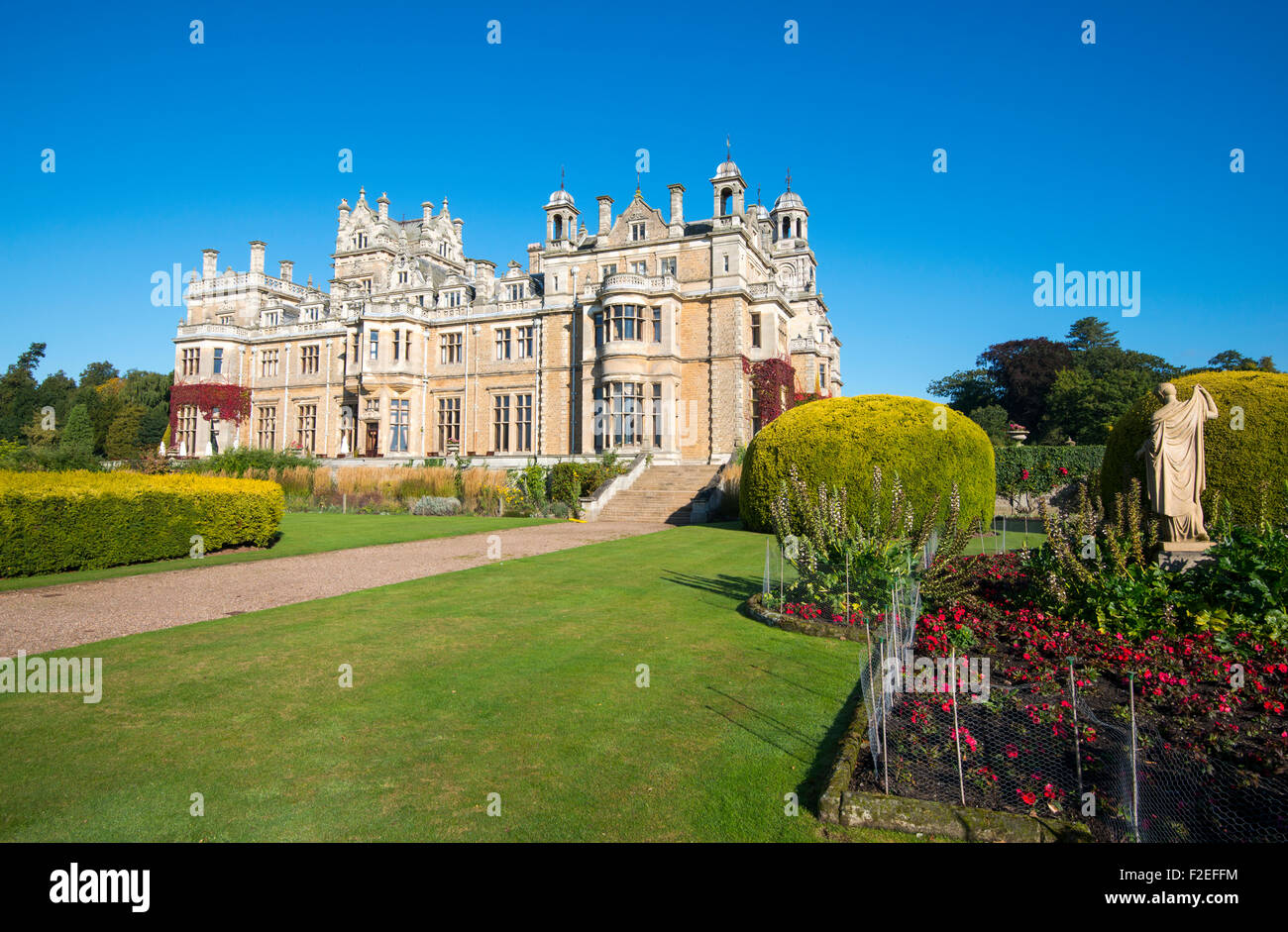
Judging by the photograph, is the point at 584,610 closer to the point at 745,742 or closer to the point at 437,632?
the point at 437,632

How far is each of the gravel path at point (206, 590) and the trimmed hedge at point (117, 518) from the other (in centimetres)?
157

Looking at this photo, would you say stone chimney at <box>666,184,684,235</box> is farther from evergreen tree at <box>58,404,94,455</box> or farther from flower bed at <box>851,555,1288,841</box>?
flower bed at <box>851,555,1288,841</box>

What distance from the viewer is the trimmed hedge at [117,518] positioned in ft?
39.7

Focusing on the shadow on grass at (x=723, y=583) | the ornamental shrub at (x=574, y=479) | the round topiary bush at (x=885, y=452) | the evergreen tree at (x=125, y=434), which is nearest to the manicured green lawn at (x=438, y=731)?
the shadow on grass at (x=723, y=583)

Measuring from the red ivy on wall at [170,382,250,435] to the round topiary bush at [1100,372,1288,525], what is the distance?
156 feet

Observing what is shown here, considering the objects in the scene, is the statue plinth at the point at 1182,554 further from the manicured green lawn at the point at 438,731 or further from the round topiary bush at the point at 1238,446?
the manicured green lawn at the point at 438,731

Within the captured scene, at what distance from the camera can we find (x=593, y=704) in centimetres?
588

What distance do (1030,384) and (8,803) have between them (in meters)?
61.2

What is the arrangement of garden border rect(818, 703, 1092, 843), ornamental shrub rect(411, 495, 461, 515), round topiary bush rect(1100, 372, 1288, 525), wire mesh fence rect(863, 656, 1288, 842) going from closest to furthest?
garden border rect(818, 703, 1092, 843), wire mesh fence rect(863, 656, 1288, 842), round topiary bush rect(1100, 372, 1288, 525), ornamental shrub rect(411, 495, 461, 515)

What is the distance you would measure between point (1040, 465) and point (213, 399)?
4706 centimetres

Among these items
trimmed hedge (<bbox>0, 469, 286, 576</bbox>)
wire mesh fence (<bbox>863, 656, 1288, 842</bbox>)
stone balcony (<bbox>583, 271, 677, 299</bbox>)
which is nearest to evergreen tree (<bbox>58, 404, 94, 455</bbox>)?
trimmed hedge (<bbox>0, 469, 286, 576</bbox>)

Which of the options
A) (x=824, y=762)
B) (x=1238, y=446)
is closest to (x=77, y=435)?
(x=824, y=762)

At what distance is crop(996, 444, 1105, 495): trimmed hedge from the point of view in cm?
2759
